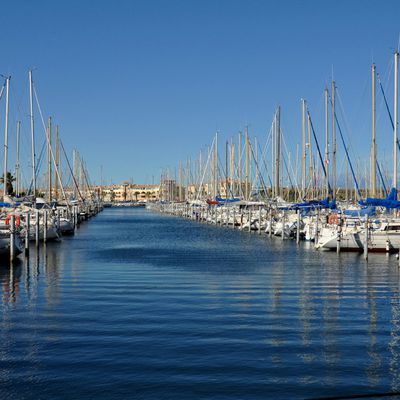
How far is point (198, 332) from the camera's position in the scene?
18000 mm

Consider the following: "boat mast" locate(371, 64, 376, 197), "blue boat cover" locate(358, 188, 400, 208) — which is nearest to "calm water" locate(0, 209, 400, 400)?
"blue boat cover" locate(358, 188, 400, 208)

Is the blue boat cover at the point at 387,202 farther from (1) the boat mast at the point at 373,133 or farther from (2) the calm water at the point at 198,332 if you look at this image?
(2) the calm water at the point at 198,332

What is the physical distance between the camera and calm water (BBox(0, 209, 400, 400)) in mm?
13500

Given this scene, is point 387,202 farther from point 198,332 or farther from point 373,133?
point 198,332

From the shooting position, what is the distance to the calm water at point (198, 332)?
13.5 metres

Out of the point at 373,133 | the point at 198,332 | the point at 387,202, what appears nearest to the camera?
the point at 198,332

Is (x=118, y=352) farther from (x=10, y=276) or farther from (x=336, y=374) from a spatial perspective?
(x=10, y=276)

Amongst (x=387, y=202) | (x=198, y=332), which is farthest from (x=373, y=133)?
(x=198, y=332)

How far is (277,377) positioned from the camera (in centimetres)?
1399

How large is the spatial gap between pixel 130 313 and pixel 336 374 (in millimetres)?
8325

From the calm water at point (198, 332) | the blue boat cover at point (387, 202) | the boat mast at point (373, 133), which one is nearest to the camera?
the calm water at point (198, 332)

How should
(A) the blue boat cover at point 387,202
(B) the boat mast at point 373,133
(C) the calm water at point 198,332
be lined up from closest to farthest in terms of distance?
(C) the calm water at point 198,332 → (A) the blue boat cover at point 387,202 → (B) the boat mast at point 373,133

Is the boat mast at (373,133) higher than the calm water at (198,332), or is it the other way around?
the boat mast at (373,133)

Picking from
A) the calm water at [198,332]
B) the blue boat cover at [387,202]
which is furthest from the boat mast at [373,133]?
the calm water at [198,332]
